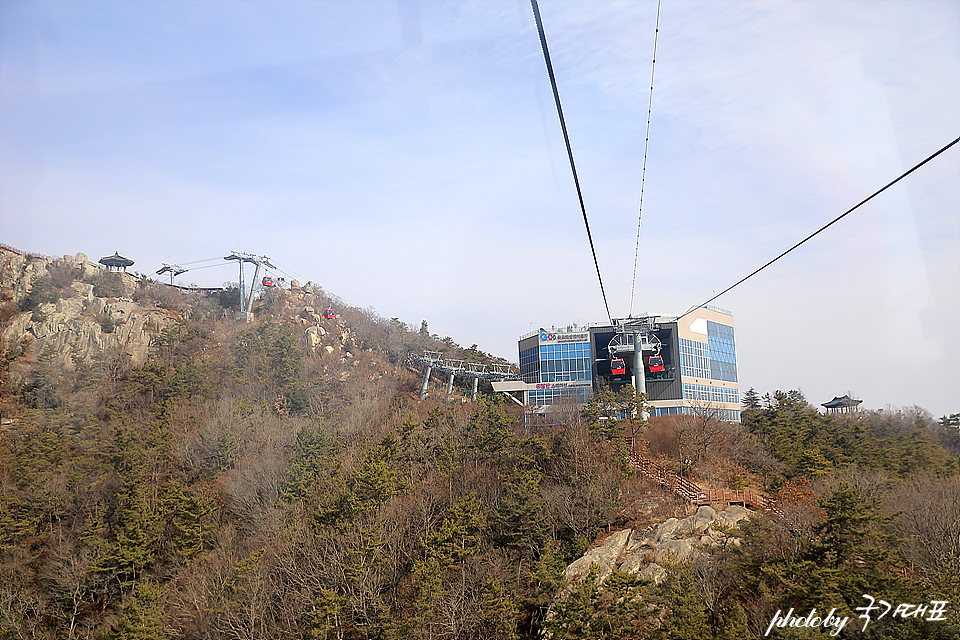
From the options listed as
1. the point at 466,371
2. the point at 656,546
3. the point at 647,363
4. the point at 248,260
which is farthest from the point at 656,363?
the point at 248,260

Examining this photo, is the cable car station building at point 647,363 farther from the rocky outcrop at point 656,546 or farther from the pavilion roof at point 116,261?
the pavilion roof at point 116,261

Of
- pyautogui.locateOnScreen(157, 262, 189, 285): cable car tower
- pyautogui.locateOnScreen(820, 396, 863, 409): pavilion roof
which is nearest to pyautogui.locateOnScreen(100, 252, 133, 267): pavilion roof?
pyautogui.locateOnScreen(157, 262, 189, 285): cable car tower

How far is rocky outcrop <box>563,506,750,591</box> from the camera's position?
2531 centimetres

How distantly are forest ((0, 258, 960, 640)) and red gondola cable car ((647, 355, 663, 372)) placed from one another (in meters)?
6.17

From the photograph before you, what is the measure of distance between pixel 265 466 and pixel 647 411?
27.0 meters

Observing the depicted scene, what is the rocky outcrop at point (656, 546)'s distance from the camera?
25312mm

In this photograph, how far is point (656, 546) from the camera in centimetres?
2717

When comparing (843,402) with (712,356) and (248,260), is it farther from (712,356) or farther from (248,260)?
(248,260)

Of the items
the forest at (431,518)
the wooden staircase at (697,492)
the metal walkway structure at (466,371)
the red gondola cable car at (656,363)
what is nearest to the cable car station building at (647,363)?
the red gondola cable car at (656,363)

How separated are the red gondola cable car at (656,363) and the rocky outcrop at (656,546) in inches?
873

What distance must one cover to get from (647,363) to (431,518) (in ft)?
80.0

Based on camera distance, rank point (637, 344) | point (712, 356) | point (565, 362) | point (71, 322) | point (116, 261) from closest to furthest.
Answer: point (637, 344), point (565, 362), point (712, 356), point (71, 322), point (116, 261)

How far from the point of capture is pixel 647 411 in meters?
45.7

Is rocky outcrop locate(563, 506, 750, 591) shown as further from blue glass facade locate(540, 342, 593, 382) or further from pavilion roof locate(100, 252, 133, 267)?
pavilion roof locate(100, 252, 133, 267)
